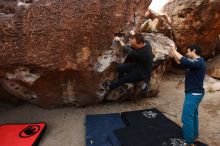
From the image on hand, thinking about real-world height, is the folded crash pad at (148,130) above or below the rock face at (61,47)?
below

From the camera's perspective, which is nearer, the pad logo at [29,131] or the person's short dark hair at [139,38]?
the pad logo at [29,131]

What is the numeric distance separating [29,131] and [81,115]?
116cm

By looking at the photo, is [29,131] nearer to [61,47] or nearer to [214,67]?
[61,47]

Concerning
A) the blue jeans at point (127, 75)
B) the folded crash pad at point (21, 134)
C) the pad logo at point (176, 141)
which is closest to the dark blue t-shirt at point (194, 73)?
the pad logo at point (176, 141)

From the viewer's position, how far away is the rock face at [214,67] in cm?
839

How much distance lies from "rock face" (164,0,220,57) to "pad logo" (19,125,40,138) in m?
5.28

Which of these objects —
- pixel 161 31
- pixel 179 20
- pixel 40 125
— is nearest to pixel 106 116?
pixel 40 125

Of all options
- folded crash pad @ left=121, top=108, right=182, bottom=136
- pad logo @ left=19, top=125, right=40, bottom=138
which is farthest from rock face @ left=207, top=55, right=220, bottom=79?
pad logo @ left=19, top=125, right=40, bottom=138

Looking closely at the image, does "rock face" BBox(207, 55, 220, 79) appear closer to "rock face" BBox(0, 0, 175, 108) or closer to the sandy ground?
the sandy ground

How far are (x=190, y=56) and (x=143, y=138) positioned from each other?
5.54 feet

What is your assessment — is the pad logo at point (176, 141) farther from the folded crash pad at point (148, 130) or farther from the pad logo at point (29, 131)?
the pad logo at point (29, 131)

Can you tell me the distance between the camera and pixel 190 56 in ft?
14.9

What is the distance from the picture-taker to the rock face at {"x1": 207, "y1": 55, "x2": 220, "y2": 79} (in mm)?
8391

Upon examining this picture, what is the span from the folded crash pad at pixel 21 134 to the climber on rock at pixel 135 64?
1682 mm
